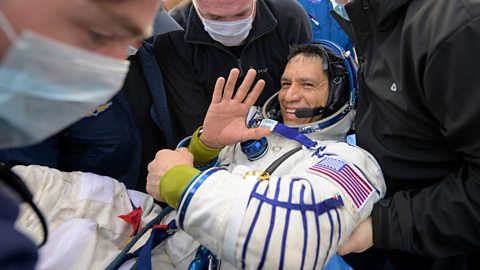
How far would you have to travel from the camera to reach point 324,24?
3871mm

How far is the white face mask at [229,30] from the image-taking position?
6.52 ft

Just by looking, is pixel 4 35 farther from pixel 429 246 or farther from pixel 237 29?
pixel 237 29

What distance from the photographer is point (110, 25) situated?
69 cm

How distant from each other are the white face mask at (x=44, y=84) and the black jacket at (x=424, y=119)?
2.54ft

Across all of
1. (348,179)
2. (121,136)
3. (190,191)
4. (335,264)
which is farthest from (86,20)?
(121,136)

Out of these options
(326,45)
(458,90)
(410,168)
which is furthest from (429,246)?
(326,45)

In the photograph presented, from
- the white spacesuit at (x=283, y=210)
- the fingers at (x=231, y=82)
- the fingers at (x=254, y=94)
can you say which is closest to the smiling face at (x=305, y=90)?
the fingers at (x=254, y=94)

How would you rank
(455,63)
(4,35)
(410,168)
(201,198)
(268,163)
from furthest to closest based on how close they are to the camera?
(268,163)
(410,168)
(201,198)
(455,63)
(4,35)

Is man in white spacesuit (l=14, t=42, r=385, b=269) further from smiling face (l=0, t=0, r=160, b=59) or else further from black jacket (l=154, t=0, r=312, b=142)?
smiling face (l=0, t=0, r=160, b=59)

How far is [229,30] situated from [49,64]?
4.67ft

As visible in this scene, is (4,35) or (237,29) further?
(237,29)

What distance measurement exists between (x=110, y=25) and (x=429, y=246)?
1090 millimetres

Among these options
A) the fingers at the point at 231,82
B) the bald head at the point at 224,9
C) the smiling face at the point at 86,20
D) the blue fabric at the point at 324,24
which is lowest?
the blue fabric at the point at 324,24

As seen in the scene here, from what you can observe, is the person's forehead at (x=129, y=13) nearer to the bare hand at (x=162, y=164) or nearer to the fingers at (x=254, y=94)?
the bare hand at (x=162, y=164)
